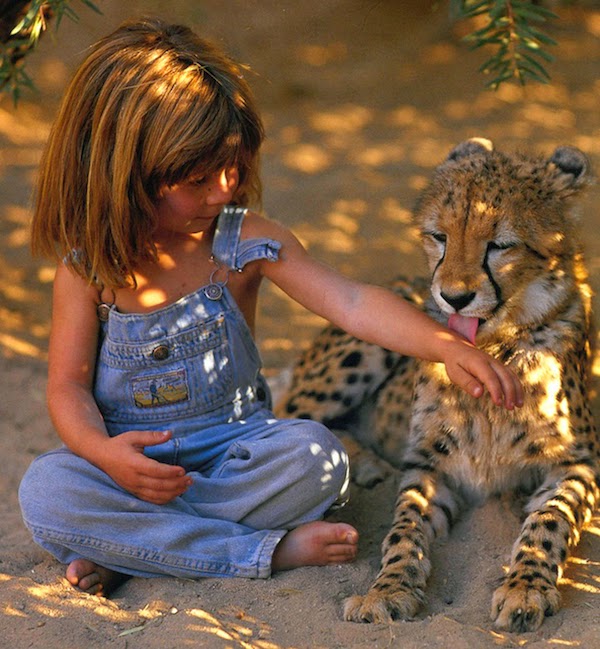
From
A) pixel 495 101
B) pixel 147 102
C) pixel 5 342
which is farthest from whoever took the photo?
pixel 495 101

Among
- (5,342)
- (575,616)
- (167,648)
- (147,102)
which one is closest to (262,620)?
(167,648)

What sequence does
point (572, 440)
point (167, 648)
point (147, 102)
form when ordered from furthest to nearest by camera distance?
point (572, 440)
point (147, 102)
point (167, 648)

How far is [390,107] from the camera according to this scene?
5535mm

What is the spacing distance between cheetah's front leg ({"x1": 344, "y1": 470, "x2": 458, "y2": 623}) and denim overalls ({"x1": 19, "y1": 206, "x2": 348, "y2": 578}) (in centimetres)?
22

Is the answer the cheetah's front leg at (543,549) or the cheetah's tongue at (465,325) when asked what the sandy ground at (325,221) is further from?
the cheetah's tongue at (465,325)

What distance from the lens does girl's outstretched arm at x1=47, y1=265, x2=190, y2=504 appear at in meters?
2.57

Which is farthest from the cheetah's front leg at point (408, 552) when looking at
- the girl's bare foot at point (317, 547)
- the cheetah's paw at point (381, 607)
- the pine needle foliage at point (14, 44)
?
the pine needle foliage at point (14, 44)

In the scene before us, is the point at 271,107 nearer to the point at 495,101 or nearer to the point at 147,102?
the point at 495,101

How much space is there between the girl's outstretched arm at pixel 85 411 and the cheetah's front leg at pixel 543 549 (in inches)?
33.2

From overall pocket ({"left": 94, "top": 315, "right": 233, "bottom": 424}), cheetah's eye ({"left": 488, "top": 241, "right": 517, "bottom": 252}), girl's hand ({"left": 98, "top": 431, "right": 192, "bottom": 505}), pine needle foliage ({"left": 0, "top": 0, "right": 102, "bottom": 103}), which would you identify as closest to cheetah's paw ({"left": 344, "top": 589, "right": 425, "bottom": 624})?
girl's hand ({"left": 98, "top": 431, "right": 192, "bottom": 505})

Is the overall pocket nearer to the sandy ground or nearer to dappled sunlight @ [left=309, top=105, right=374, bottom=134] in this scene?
the sandy ground

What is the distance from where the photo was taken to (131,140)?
2666 mm

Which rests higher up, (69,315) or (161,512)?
(69,315)

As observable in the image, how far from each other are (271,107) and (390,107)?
0.64 metres
